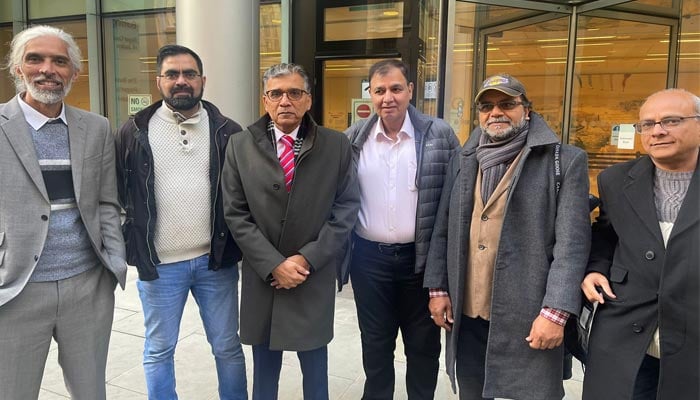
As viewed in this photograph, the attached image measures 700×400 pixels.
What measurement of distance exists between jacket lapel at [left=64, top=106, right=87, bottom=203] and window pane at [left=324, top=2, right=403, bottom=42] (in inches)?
163

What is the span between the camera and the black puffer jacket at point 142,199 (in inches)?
102

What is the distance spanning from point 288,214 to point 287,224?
Answer: 0.16 ft

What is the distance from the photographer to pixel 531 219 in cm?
219

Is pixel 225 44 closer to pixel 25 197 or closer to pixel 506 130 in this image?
pixel 25 197

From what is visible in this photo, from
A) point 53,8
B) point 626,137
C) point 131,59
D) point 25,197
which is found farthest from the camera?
point 53,8

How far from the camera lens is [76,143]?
2.29m

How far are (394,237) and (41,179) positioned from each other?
5.59 ft

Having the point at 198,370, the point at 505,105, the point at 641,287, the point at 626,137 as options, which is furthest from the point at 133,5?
the point at 641,287

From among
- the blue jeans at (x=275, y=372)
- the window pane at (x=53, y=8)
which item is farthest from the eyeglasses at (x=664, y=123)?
the window pane at (x=53, y=8)

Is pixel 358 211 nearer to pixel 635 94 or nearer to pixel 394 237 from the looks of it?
pixel 394 237

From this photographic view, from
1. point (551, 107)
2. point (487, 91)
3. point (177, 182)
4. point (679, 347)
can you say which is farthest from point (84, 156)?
point (551, 107)

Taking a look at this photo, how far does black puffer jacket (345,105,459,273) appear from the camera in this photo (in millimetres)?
2711

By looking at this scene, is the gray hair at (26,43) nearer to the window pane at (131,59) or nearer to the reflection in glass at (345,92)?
the reflection in glass at (345,92)

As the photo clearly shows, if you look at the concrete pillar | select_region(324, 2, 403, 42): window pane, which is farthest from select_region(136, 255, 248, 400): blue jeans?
select_region(324, 2, 403, 42): window pane
